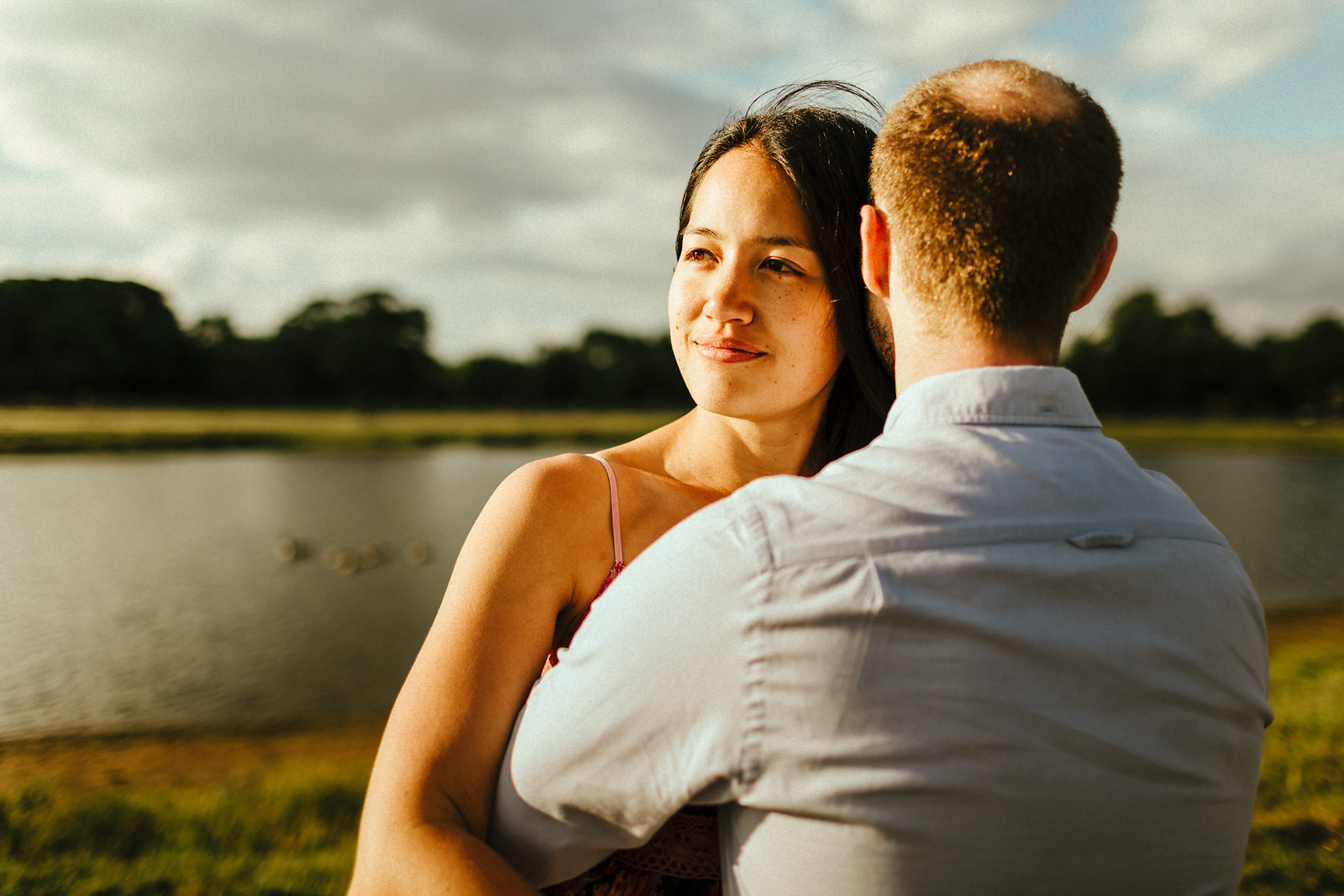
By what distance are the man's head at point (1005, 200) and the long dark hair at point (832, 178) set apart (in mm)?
871

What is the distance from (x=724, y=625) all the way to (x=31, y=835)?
769 cm

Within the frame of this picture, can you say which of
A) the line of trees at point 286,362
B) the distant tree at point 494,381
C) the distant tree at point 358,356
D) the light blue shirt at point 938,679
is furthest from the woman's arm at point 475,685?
the distant tree at point 358,356

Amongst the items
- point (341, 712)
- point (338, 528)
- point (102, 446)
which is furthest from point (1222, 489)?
point (102, 446)

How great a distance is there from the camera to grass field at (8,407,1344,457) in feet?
171

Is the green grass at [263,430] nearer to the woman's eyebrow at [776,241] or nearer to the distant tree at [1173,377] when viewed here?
the distant tree at [1173,377]

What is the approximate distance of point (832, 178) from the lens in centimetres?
237

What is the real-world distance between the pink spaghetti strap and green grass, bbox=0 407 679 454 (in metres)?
52.9

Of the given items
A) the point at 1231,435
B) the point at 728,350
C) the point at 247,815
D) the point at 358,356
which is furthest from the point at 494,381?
the point at 728,350

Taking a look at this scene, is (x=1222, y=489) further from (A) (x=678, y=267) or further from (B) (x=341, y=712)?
(A) (x=678, y=267)

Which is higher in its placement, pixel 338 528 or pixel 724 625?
pixel 724 625

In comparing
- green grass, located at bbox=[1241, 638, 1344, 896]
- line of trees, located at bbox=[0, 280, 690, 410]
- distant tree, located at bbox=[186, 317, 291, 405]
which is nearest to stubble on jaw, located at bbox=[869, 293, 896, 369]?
green grass, located at bbox=[1241, 638, 1344, 896]

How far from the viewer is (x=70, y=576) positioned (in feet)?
73.7

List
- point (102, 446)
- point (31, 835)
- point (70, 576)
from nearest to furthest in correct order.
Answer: point (31, 835) < point (70, 576) < point (102, 446)

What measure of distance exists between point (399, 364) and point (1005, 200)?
387ft
